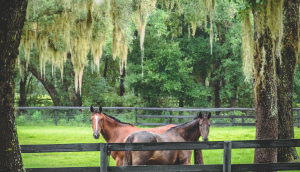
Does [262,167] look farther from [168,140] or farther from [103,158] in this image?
[103,158]

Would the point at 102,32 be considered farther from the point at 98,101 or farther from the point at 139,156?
the point at 98,101

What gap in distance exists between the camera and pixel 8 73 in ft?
12.0

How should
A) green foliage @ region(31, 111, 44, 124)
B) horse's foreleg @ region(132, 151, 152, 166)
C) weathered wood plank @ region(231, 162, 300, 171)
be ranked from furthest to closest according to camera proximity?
green foliage @ region(31, 111, 44, 124) < horse's foreleg @ region(132, 151, 152, 166) < weathered wood plank @ region(231, 162, 300, 171)

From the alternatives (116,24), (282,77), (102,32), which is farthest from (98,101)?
(282,77)

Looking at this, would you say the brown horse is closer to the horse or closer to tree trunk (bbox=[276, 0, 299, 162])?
the horse

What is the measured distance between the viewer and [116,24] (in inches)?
513

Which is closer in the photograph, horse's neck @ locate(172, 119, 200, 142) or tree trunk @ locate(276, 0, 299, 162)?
horse's neck @ locate(172, 119, 200, 142)

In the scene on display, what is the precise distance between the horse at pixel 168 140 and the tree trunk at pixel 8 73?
2071mm

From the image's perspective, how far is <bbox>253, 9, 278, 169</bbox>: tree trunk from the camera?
6469 mm

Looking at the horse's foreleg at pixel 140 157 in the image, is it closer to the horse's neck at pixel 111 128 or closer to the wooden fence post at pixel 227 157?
the wooden fence post at pixel 227 157

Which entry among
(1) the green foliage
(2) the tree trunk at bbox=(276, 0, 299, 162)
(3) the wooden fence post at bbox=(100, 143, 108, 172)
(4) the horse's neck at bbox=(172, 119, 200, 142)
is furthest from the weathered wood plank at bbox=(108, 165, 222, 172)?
(1) the green foliage

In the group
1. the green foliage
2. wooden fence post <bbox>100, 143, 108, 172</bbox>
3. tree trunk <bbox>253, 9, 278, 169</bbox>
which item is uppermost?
tree trunk <bbox>253, 9, 278, 169</bbox>

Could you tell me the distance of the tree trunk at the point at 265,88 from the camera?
647 centimetres

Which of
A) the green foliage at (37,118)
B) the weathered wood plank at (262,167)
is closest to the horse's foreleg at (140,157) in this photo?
the weathered wood plank at (262,167)
